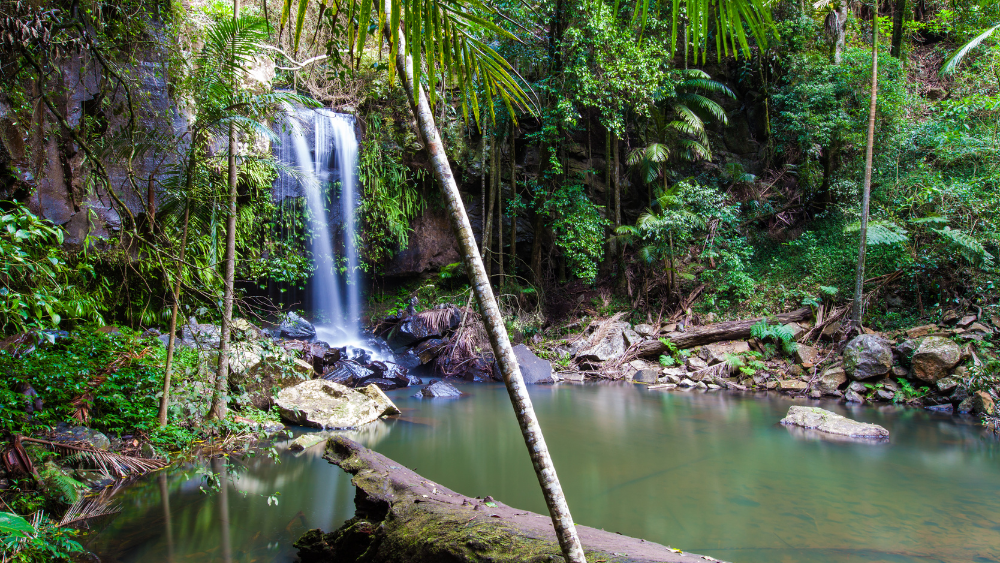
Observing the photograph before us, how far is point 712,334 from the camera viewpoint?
436 inches

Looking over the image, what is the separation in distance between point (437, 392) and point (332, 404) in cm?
253

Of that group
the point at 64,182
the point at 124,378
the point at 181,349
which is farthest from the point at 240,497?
the point at 64,182

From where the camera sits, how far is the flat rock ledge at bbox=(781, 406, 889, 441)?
247 inches

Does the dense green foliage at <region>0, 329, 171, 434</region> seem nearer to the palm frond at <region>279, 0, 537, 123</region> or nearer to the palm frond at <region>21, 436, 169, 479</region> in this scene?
the palm frond at <region>21, 436, 169, 479</region>

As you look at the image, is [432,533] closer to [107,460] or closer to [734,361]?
[107,460]

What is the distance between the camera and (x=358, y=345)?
11.8m

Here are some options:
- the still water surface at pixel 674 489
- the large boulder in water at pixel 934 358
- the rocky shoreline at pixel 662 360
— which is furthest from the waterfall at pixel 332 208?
the large boulder in water at pixel 934 358

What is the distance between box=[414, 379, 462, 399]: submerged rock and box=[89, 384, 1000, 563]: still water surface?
1.62 meters

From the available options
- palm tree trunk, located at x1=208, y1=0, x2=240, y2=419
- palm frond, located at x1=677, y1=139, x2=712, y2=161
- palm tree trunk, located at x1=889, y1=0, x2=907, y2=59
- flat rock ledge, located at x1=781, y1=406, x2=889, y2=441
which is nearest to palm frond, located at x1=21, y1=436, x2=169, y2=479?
palm tree trunk, located at x1=208, y1=0, x2=240, y2=419

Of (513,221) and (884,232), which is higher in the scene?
(513,221)

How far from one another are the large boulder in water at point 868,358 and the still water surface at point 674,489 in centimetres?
110

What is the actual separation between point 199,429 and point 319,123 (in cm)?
937

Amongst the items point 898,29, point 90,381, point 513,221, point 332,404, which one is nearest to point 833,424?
point 332,404

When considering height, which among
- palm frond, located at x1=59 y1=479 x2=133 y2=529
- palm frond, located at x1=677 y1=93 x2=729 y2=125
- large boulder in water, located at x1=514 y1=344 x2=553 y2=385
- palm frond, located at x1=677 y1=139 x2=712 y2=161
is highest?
palm frond, located at x1=677 y1=93 x2=729 y2=125
